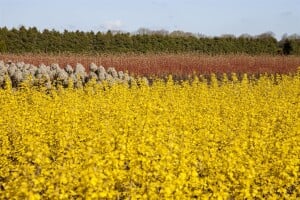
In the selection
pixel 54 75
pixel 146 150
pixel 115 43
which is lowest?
pixel 146 150

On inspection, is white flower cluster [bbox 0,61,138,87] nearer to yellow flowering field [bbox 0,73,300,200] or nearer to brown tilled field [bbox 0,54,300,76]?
yellow flowering field [bbox 0,73,300,200]

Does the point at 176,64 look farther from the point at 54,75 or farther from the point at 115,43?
the point at 115,43

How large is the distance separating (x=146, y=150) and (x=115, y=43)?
24.3m

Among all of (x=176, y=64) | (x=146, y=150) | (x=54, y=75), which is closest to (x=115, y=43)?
(x=176, y=64)

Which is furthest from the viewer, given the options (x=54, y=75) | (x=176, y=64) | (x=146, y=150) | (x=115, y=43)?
(x=115, y=43)

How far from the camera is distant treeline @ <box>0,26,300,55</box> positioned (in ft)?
91.7

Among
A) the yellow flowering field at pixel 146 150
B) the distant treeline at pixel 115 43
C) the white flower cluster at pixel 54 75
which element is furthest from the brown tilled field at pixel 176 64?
the yellow flowering field at pixel 146 150

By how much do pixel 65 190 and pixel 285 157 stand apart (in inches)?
117

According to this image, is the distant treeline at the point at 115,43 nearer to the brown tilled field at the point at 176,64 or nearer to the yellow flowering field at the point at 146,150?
the brown tilled field at the point at 176,64

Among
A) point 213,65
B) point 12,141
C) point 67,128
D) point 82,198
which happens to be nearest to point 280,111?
point 67,128

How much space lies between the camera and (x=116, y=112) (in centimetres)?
929

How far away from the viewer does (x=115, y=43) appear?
2961cm

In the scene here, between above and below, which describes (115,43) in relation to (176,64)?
above

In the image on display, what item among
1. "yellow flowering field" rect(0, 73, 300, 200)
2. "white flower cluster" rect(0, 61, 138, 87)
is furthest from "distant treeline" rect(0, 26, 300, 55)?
"yellow flowering field" rect(0, 73, 300, 200)
